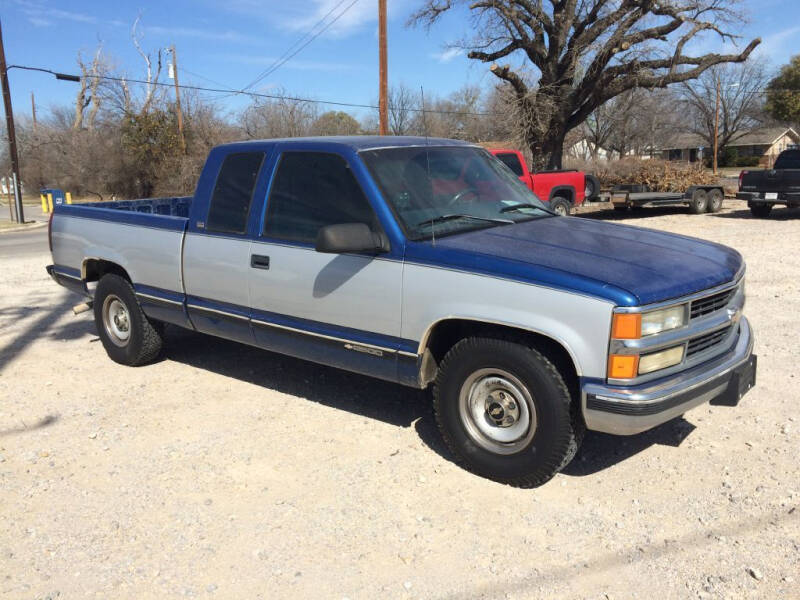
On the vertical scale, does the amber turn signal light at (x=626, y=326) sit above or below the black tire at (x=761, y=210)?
above

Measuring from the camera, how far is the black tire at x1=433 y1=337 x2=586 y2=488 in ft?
11.6

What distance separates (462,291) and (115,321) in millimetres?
3921

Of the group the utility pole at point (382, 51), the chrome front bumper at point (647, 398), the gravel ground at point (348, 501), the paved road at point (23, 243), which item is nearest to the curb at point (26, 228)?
the paved road at point (23, 243)

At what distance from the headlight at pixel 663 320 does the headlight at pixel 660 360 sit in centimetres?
12

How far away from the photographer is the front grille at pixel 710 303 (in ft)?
11.8

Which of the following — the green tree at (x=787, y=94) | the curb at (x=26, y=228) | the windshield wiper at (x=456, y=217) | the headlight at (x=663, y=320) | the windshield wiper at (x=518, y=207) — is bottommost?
the curb at (x=26, y=228)

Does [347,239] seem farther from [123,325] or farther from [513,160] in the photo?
[513,160]

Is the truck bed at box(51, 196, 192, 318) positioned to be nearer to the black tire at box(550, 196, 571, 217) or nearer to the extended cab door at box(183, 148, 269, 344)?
the extended cab door at box(183, 148, 269, 344)

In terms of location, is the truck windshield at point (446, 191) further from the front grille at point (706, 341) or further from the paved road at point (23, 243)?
the paved road at point (23, 243)

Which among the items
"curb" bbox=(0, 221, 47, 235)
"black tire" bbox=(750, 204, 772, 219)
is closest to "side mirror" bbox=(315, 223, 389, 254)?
"black tire" bbox=(750, 204, 772, 219)

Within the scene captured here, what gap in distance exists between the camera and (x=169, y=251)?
5.35 metres

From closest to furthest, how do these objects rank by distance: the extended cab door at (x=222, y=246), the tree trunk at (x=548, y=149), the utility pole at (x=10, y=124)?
the extended cab door at (x=222, y=246) < the utility pole at (x=10, y=124) < the tree trunk at (x=548, y=149)

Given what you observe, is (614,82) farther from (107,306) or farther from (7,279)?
(107,306)

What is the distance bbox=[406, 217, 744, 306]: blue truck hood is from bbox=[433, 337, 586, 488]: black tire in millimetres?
423
